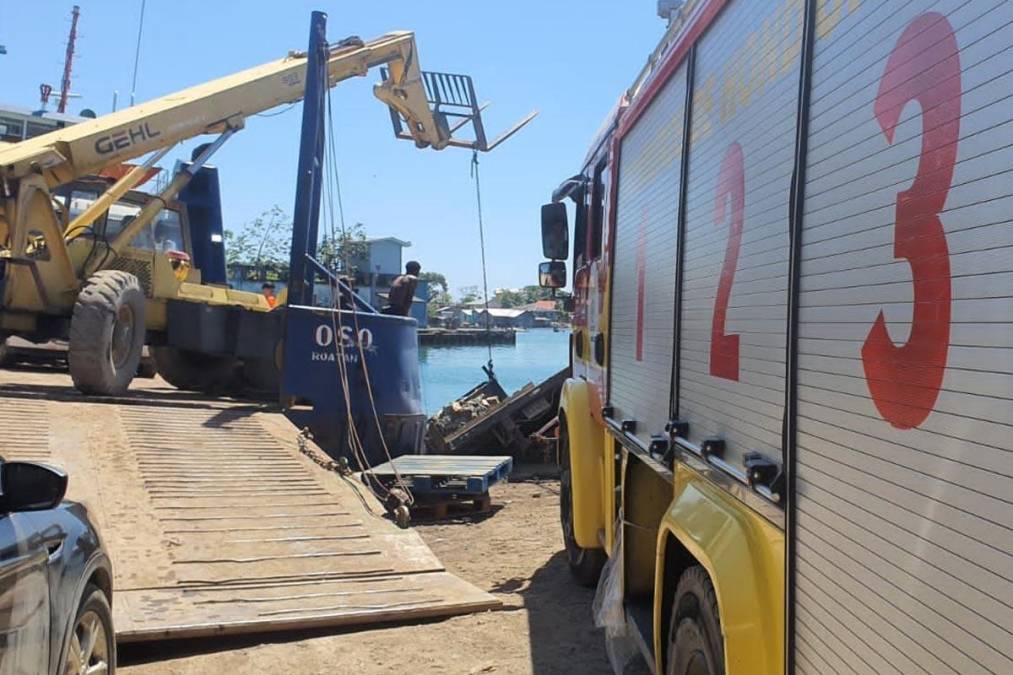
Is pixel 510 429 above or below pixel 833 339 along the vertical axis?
below

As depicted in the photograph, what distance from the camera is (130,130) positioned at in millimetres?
10359

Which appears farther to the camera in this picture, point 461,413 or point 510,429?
point 461,413

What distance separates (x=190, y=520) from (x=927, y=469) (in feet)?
16.8

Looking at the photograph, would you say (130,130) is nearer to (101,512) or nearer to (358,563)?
(101,512)

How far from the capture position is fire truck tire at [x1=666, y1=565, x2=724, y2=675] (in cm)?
271

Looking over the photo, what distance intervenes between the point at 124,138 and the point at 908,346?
10.2 meters

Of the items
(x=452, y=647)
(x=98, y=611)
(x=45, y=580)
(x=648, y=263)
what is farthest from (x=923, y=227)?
(x=452, y=647)

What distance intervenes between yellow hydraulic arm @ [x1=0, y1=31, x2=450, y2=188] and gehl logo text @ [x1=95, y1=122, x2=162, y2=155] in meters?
0.01

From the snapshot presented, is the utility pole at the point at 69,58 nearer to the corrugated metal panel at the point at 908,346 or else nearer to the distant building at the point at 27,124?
the distant building at the point at 27,124

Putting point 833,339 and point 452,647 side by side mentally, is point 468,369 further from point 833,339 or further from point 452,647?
point 833,339

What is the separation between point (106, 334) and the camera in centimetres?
918

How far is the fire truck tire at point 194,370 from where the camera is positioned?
1295cm

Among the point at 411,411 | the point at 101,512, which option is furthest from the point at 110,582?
the point at 411,411

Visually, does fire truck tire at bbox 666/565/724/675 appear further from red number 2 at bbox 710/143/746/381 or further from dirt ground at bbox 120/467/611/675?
dirt ground at bbox 120/467/611/675
